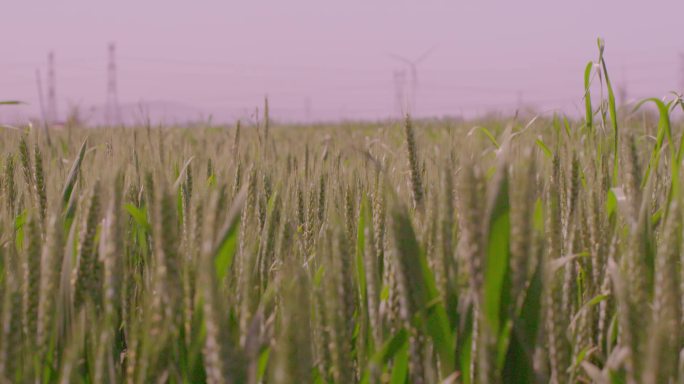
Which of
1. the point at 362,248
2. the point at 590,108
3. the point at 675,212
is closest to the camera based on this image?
the point at 675,212

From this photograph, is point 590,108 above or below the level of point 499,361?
above

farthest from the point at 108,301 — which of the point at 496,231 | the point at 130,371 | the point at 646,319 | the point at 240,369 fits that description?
the point at 646,319

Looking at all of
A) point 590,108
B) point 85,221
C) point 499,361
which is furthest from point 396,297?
point 590,108

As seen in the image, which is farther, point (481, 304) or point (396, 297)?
point (396, 297)

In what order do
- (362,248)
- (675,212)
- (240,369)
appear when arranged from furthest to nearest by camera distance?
(362,248) → (675,212) → (240,369)

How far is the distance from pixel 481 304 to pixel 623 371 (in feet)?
0.85

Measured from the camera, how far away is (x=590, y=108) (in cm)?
180

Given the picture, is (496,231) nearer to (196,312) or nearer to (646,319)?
(646,319)

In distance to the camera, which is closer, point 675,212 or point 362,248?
point 675,212

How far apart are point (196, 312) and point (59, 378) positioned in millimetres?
199

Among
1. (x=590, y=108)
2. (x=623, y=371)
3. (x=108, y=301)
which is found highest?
(x=590, y=108)

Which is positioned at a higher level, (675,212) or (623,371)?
(675,212)

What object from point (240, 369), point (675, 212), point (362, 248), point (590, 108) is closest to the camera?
point (240, 369)

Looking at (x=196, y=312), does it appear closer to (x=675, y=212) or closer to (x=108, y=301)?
(x=108, y=301)
